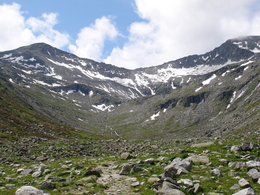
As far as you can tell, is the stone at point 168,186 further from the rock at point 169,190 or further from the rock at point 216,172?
the rock at point 216,172

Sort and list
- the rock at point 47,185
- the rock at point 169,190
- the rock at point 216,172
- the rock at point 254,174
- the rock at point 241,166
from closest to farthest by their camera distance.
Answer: the rock at point 169,190 < the rock at point 254,174 < the rock at point 47,185 < the rock at point 216,172 < the rock at point 241,166

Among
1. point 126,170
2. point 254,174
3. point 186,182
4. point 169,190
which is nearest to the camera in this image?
point 169,190

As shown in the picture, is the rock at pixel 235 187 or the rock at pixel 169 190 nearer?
the rock at pixel 169 190

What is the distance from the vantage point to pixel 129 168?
1966cm

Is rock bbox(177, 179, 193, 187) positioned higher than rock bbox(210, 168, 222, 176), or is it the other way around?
rock bbox(210, 168, 222, 176)

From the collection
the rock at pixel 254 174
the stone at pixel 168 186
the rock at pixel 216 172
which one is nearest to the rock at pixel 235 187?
the rock at pixel 254 174

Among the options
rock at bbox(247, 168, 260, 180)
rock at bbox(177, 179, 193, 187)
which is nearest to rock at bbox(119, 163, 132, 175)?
rock at bbox(177, 179, 193, 187)

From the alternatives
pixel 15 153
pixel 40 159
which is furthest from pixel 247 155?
pixel 15 153

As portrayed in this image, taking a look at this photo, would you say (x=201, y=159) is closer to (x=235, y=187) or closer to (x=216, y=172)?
(x=216, y=172)

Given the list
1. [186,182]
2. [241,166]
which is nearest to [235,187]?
[186,182]

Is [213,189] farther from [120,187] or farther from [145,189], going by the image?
[120,187]

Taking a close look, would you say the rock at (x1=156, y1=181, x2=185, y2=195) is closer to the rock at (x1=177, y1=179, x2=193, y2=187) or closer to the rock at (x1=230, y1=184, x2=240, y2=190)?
the rock at (x1=177, y1=179, x2=193, y2=187)

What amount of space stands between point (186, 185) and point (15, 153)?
30.8 m

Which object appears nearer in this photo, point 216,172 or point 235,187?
point 235,187
